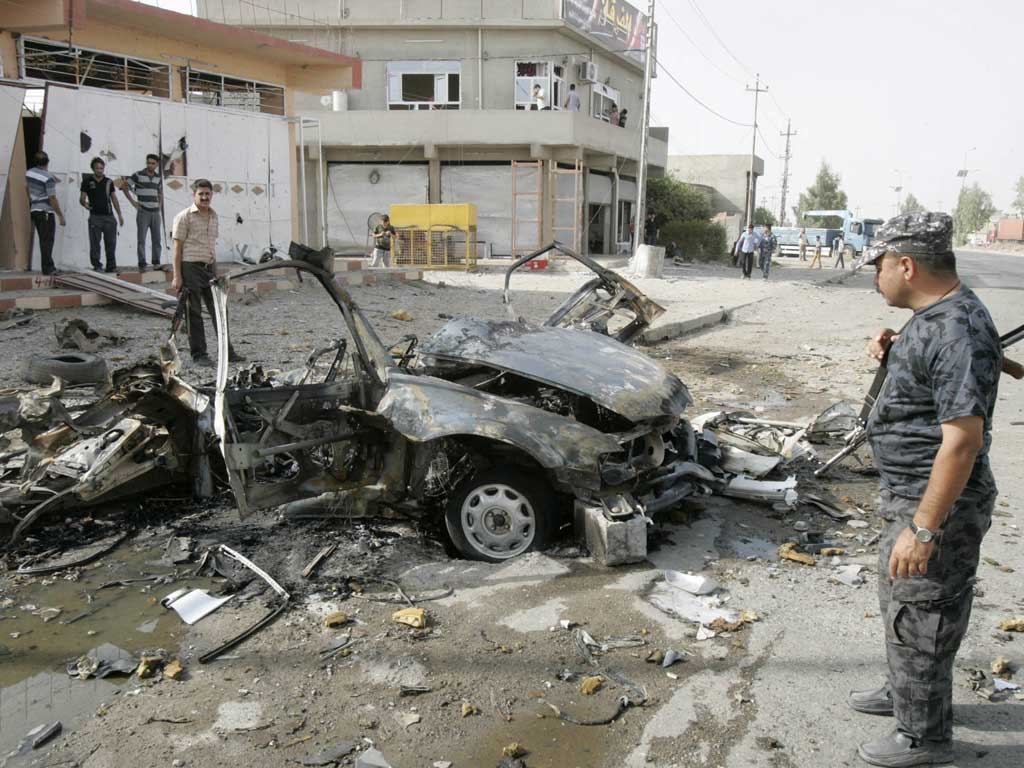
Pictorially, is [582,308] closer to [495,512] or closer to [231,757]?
[495,512]

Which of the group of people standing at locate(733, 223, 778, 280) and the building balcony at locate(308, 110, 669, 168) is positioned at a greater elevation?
the building balcony at locate(308, 110, 669, 168)

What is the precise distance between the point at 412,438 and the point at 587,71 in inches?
1181

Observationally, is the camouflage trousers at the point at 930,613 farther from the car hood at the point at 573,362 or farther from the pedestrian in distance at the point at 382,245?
the pedestrian in distance at the point at 382,245

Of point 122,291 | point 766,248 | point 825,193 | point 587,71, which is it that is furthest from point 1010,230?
point 122,291

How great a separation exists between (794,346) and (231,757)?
37.0ft

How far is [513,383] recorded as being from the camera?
5047 mm

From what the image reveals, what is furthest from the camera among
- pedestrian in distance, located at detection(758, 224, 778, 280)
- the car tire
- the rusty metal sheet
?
pedestrian in distance, located at detection(758, 224, 778, 280)

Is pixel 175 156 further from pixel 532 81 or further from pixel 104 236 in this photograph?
pixel 532 81

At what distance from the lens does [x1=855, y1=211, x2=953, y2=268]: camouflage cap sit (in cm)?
259

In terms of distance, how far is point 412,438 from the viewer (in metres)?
4.30

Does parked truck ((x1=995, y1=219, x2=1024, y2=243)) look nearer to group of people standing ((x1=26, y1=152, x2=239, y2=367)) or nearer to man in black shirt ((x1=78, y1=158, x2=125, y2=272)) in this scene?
group of people standing ((x1=26, y1=152, x2=239, y2=367))

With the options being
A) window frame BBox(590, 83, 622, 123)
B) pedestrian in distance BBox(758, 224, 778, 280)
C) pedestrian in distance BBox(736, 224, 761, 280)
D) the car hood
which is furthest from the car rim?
window frame BBox(590, 83, 622, 123)

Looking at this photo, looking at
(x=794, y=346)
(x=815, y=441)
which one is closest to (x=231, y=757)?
(x=815, y=441)

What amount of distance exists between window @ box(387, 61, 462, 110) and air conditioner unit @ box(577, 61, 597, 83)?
4878mm
